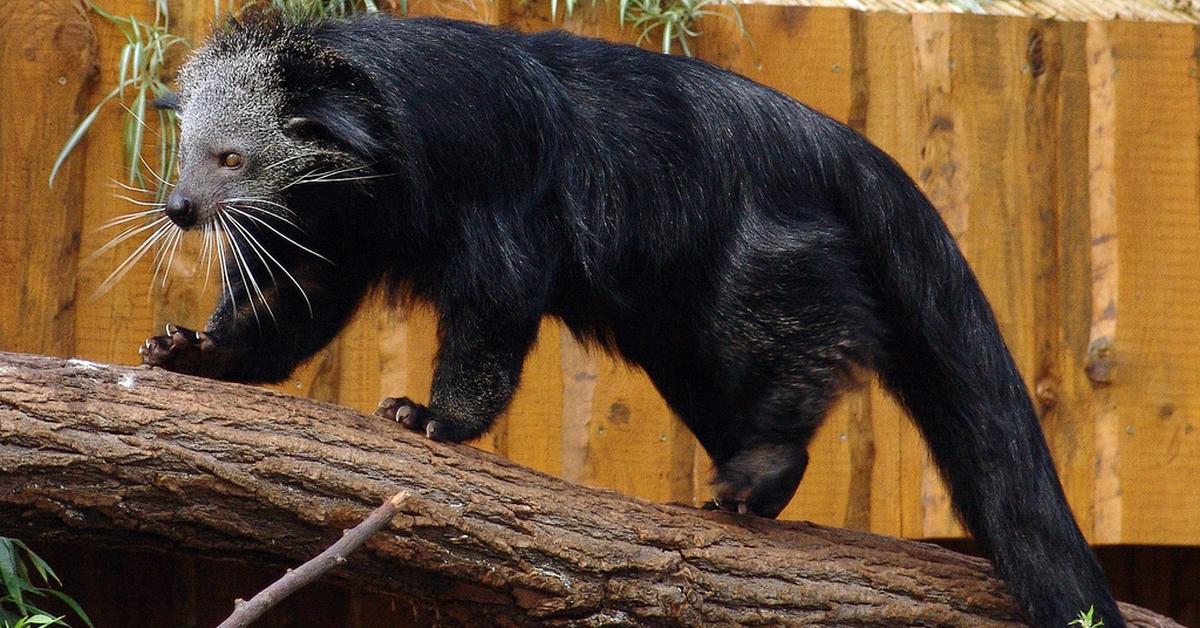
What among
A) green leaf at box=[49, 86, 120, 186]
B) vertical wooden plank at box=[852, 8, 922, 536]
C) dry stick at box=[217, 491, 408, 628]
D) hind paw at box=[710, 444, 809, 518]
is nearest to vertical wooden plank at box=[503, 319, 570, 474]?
vertical wooden plank at box=[852, 8, 922, 536]

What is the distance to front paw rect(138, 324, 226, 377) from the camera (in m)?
3.94

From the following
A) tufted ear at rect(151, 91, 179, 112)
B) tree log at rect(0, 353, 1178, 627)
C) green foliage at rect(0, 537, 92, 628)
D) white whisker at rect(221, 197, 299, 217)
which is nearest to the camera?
tree log at rect(0, 353, 1178, 627)

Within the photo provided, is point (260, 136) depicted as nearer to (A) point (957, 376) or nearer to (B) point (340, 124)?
(B) point (340, 124)

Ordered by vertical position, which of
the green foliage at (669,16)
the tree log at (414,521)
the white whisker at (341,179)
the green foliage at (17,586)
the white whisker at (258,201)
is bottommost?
the green foliage at (17,586)

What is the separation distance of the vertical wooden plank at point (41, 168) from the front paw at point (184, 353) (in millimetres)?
1315

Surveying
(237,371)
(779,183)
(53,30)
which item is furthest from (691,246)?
(53,30)

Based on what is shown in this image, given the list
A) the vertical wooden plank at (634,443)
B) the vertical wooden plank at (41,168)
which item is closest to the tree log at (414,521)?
the vertical wooden plank at (634,443)

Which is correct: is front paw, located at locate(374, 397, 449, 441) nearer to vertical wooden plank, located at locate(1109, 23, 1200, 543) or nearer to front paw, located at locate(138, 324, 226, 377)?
front paw, located at locate(138, 324, 226, 377)

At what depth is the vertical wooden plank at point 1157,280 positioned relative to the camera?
225 inches

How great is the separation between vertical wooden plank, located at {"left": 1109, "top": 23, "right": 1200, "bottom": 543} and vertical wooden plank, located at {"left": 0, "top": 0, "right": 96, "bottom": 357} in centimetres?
396

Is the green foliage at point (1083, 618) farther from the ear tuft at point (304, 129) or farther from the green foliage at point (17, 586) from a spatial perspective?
the green foliage at point (17, 586)

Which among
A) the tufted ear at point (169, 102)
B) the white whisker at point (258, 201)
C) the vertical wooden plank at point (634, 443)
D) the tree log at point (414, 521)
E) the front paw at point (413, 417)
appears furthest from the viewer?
the vertical wooden plank at point (634, 443)

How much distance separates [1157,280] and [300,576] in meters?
4.28

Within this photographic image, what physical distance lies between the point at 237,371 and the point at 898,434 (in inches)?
105
